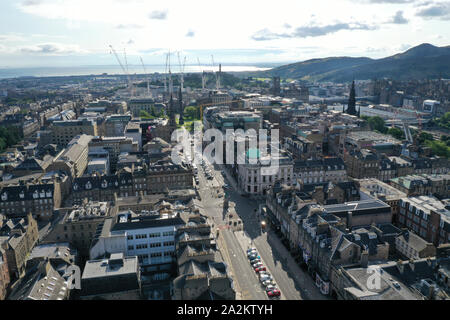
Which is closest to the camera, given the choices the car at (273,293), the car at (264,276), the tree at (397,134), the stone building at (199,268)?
the stone building at (199,268)

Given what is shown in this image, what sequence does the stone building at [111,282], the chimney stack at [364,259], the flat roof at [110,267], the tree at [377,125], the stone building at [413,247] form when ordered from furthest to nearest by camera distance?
1. the tree at [377,125]
2. the stone building at [413,247]
3. the chimney stack at [364,259]
4. the flat roof at [110,267]
5. the stone building at [111,282]

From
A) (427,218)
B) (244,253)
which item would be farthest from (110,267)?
(427,218)

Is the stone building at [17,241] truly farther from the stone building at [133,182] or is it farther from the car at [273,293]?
the car at [273,293]

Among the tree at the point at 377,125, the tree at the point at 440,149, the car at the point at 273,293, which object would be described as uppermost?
the tree at the point at 377,125

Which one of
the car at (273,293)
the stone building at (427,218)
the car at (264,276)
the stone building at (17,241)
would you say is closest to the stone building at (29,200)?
the stone building at (17,241)

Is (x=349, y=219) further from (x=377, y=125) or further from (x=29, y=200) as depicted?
(x=377, y=125)

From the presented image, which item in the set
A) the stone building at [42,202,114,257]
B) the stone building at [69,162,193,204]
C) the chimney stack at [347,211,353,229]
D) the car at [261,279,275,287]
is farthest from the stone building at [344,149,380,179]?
the stone building at [42,202,114,257]

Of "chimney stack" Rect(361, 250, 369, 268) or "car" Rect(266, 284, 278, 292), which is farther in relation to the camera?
"car" Rect(266, 284, 278, 292)

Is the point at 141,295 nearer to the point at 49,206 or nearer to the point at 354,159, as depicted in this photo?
the point at 49,206

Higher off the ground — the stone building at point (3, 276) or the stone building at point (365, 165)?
the stone building at point (365, 165)

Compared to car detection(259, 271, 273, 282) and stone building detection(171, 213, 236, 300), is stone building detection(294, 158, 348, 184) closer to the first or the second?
car detection(259, 271, 273, 282)
